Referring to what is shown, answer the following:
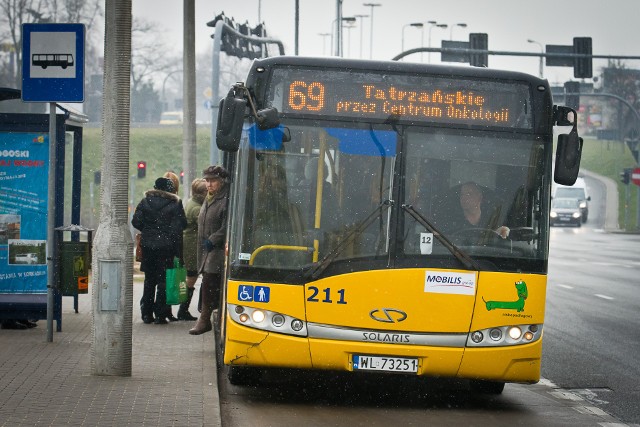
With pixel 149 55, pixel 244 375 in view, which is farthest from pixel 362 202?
pixel 149 55

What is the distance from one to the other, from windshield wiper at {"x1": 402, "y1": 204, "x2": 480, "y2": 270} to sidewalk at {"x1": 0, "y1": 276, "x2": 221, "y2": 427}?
2.03m

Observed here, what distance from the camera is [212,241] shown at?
13227mm

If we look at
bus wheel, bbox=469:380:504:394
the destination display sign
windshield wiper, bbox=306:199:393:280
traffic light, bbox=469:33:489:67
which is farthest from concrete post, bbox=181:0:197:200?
windshield wiper, bbox=306:199:393:280

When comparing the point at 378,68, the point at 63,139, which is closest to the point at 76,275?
the point at 63,139

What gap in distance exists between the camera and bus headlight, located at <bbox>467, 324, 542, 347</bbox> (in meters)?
9.68

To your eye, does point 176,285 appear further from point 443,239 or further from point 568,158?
point 568,158

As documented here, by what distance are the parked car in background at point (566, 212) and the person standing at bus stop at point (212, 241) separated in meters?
55.0

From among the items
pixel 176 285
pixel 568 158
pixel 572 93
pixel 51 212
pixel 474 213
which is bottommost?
pixel 176 285

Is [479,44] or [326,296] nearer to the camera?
[326,296]

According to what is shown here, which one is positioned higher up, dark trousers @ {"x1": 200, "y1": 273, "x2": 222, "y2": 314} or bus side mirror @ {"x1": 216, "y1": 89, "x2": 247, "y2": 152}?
bus side mirror @ {"x1": 216, "y1": 89, "x2": 247, "y2": 152}

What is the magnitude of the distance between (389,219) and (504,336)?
1.29 m

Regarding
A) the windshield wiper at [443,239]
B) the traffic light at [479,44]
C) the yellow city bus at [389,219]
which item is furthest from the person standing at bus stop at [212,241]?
the traffic light at [479,44]

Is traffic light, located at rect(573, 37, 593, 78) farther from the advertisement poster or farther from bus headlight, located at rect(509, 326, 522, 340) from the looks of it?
bus headlight, located at rect(509, 326, 522, 340)

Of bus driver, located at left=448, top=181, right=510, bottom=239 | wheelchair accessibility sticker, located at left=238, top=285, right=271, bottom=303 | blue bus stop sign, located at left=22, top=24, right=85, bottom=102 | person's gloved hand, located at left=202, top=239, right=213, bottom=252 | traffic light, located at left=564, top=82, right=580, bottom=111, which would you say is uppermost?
traffic light, located at left=564, top=82, right=580, bottom=111
